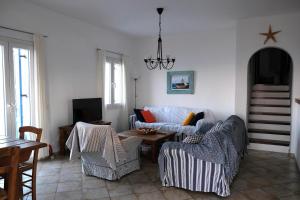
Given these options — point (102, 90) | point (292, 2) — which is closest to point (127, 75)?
point (102, 90)

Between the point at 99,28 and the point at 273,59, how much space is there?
6165 mm

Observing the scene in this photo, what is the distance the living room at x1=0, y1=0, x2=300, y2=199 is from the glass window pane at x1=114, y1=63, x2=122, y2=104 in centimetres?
33

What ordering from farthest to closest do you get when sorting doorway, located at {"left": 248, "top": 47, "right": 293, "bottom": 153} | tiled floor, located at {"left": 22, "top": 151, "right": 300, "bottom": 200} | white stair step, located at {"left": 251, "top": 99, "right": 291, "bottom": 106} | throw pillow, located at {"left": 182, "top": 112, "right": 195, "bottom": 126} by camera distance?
white stair step, located at {"left": 251, "top": 99, "right": 291, "bottom": 106}
throw pillow, located at {"left": 182, "top": 112, "right": 195, "bottom": 126}
doorway, located at {"left": 248, "top": 47, "right": 293, "bottom": 153}
tiled floor, located at {"left": 22, "top": 151, "right": 300, "bottom": 200}

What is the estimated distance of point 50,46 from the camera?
4777mm

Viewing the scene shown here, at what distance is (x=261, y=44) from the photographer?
523cm

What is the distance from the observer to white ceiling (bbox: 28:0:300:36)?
14.1 ft

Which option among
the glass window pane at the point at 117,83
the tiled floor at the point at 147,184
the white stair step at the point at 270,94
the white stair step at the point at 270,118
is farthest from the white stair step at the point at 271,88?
the glass window pane at the point at 117,83

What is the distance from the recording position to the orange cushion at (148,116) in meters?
6.43

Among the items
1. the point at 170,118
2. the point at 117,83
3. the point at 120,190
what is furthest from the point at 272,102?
the point at 120,190

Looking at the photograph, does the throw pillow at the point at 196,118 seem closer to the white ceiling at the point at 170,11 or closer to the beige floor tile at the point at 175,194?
the white ceiling at the point at 170,11

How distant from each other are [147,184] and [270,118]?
4024mm

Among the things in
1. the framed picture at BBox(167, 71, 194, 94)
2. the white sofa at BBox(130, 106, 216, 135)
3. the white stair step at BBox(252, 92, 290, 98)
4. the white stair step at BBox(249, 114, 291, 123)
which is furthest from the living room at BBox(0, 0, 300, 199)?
the white stair step at BBox(252, 92, 290, 98)

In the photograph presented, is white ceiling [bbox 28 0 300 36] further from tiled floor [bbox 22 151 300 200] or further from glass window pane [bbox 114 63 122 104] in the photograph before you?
tiled floor [bbox 22 151 300 200]

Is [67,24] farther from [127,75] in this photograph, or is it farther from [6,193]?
[6,193]
